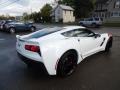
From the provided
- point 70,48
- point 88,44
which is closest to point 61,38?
point 70,48

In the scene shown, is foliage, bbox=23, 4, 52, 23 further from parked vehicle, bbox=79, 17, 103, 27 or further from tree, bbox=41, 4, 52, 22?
parked vehicle, bbox=79, 17, 103, 27

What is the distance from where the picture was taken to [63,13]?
5053 centimetres

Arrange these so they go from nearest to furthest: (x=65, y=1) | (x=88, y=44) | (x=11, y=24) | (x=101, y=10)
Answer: (x=88, y=44) → (x=11, y=24) → (x=101, y=10) → (x=65, y=1)

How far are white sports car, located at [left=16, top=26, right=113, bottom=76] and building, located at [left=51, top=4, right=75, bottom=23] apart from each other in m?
46.8

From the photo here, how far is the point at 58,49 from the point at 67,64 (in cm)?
60

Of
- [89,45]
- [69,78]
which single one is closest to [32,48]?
[69,78]

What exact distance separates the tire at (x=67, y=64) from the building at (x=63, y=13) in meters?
47.3

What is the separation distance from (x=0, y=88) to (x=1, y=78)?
24.6 inches

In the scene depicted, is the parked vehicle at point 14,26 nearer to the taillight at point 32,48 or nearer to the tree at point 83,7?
the taillight at point 32,48

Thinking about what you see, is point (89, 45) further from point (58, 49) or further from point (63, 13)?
point (63, 13)

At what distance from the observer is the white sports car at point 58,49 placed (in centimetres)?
389

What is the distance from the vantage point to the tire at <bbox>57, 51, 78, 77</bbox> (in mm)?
4090

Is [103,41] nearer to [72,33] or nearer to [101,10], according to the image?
[72,33]

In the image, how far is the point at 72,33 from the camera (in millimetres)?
4871
